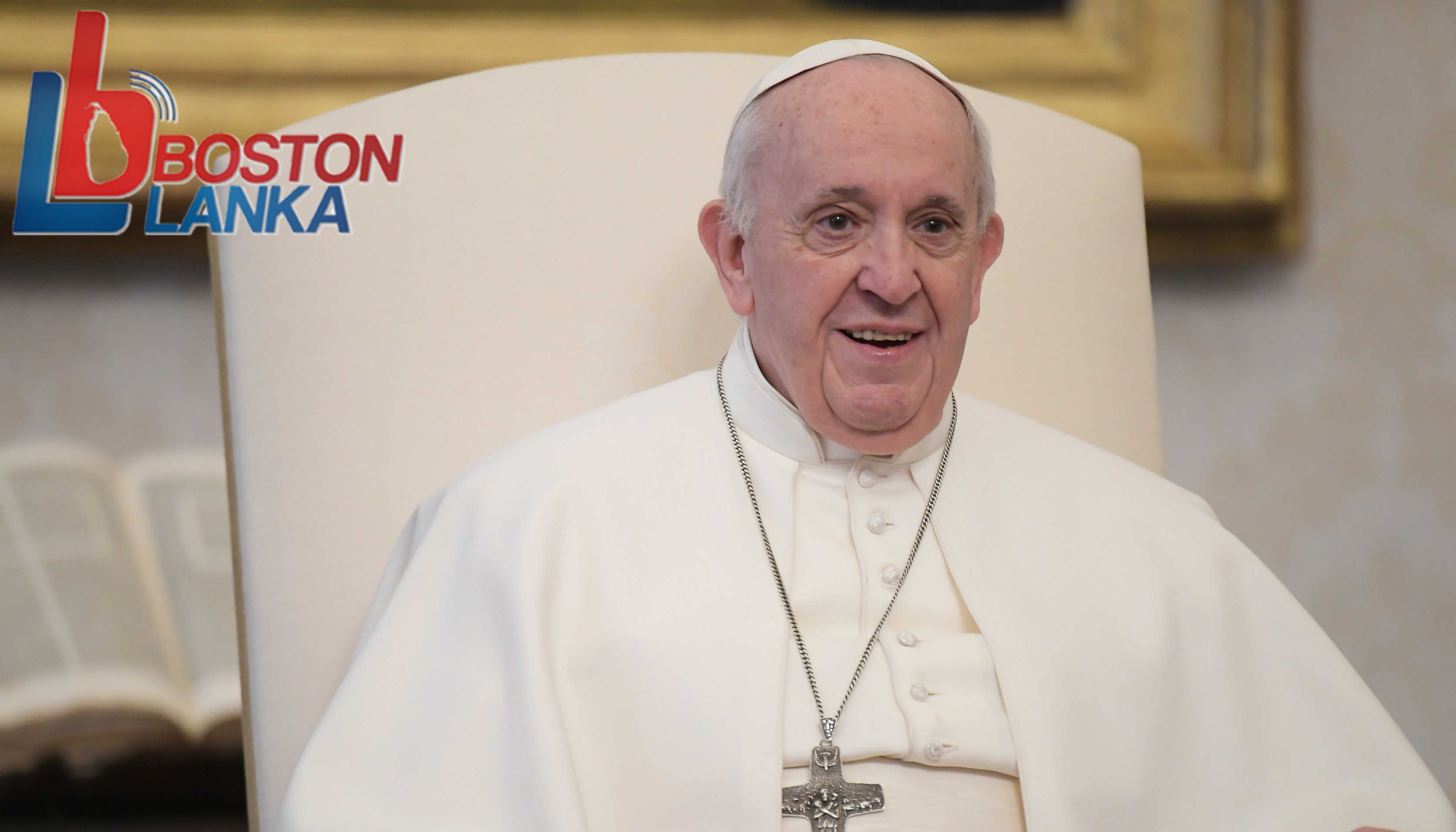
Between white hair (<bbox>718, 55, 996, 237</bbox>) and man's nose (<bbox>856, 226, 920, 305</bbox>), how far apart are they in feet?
0.58

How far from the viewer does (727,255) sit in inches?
72.1

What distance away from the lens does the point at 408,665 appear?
161 centimetres

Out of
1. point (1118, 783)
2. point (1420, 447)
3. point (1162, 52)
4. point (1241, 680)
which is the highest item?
point (1162, 52)

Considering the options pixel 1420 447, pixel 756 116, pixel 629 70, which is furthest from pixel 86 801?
pixel 1420 447

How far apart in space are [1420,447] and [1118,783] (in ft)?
7.34

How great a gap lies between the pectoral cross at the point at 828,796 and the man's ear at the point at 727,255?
636mm

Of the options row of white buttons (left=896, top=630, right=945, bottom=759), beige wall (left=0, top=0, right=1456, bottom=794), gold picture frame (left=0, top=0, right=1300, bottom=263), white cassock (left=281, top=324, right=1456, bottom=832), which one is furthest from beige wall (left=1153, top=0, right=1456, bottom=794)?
row of white buttons (left=896, top=630, right=945, bottom=759)

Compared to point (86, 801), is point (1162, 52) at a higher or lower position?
higher

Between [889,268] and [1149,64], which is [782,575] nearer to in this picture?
[889,268]

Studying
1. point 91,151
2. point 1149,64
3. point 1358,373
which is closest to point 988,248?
point 1149,64

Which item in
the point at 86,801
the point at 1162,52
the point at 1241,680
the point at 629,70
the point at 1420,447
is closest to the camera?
the point at 1241,680

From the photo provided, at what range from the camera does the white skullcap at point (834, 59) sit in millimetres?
1738

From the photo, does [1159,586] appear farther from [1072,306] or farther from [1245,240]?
[1245,240]

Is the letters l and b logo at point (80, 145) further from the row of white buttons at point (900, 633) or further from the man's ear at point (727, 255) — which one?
the row of white buttons at point (900, 633)
